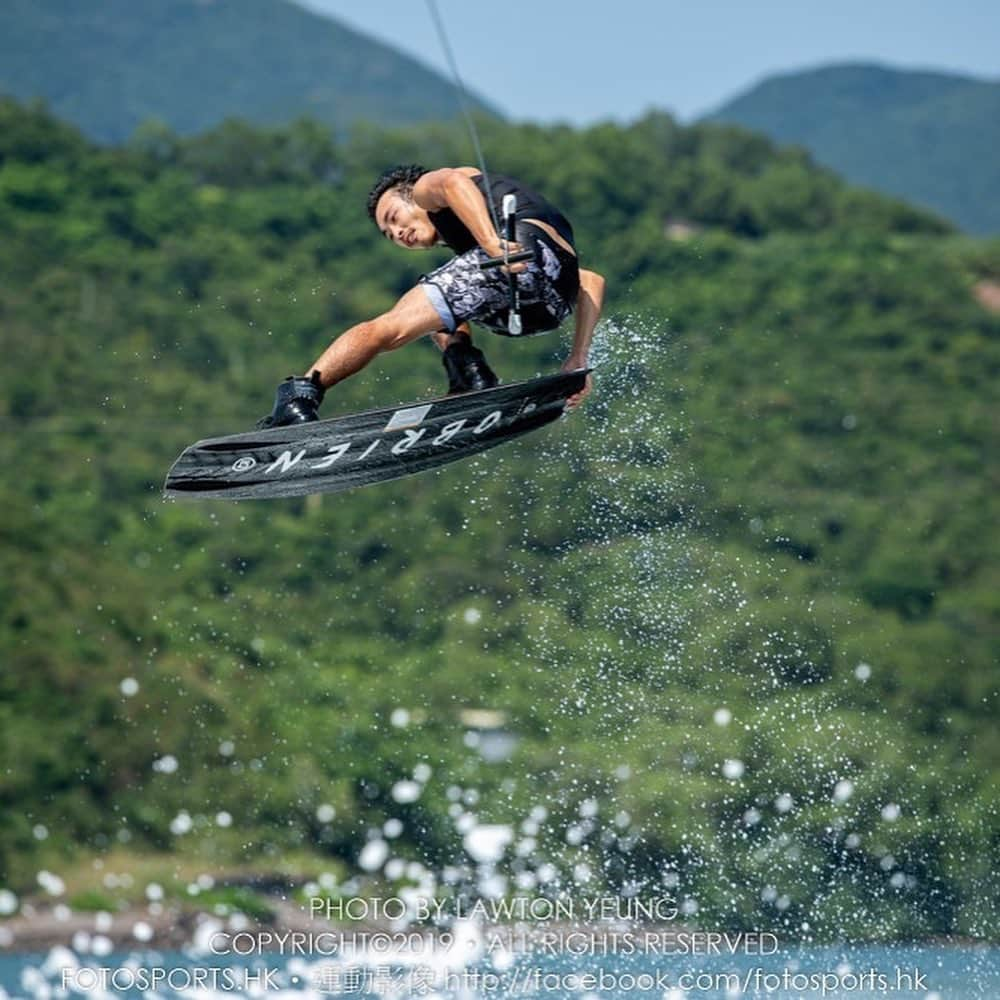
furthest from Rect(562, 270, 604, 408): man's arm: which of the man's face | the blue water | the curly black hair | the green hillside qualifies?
the blue water

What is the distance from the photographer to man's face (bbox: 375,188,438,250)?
296 inches

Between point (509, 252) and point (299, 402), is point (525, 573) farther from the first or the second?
point (509, 252)

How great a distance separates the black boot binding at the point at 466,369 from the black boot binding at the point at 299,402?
20.0 inches

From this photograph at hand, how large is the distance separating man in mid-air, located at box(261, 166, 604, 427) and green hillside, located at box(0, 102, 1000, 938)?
1.51m

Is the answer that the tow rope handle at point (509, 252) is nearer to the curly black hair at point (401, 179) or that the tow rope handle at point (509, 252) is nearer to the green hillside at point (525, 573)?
the curly black hair at point (401, 179)

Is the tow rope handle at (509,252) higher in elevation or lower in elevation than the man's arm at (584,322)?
higher

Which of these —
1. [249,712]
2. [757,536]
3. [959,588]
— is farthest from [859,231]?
[249,712]

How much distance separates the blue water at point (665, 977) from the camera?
468 inches

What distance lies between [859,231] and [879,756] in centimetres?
2898

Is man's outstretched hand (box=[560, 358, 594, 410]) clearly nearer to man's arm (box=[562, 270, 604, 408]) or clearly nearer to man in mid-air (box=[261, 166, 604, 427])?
man's arm (box=[562, 270, 604, 408])

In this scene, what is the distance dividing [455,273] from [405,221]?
307 mm

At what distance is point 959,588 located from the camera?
3073cm

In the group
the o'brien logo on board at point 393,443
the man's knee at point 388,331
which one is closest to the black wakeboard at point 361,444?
the o'brien logo on board at point 393,443

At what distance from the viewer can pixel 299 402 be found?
745 centimetres
